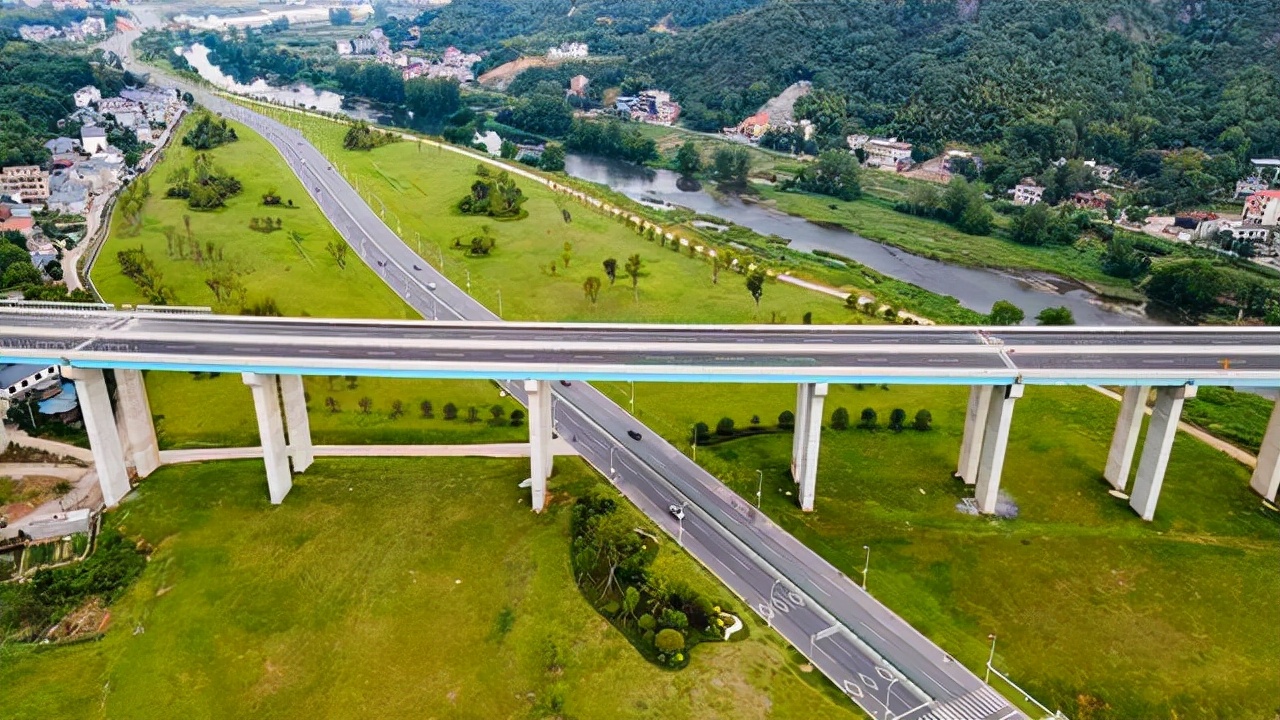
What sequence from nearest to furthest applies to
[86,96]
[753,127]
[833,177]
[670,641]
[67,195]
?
[670,641] → [67,195] → [833,177] → [86,96] → [753,127]

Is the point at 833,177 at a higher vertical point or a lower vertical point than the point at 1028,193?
higher

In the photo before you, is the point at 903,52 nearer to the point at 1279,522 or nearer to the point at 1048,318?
the point at 1048,318

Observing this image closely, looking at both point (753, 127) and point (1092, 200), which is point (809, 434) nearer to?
point (1092, 200)

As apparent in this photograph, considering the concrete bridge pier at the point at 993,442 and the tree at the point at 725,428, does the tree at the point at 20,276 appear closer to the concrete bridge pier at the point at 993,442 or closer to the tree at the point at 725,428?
the tree at the point at 725,428

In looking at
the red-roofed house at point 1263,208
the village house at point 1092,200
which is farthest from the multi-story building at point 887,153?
the red-roofed house at point 1263,208

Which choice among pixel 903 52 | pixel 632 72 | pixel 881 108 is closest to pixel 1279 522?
pixel 881 108

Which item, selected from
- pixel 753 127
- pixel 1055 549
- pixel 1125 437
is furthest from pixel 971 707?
pixel 753 127
